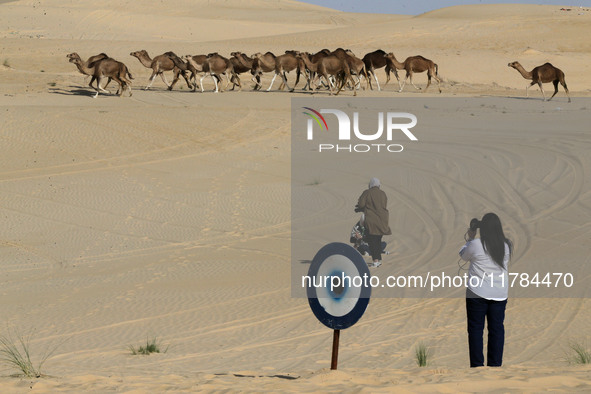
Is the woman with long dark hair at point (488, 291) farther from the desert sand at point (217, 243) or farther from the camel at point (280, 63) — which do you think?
the camel at point (280, 63)

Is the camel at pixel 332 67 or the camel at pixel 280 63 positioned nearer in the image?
the camel at pixel 332 67

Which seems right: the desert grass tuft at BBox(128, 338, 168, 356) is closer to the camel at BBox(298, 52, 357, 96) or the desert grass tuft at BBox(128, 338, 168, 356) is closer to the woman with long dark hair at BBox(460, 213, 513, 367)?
the woman with long dark hair at BBox(460, 213, 513, 367)

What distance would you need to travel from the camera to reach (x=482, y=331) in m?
7.64

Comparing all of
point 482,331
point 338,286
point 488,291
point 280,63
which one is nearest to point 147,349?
point 338,286

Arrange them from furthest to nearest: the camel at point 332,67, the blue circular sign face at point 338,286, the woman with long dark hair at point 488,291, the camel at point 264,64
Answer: the camel at point 264,64 → the camel at point 332,67 → the woman with long dark hair at point 488,291 → the blue circular sign face at point 338,286

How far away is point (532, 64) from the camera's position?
4972cm

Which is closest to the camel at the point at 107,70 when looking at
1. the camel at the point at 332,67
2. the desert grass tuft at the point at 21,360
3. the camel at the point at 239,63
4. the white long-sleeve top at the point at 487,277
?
the camel at the point at 239,63

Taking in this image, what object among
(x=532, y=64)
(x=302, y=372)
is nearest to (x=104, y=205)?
(x=302, y=372)

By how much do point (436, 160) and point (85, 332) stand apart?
13.6 meters

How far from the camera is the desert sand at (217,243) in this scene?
8148mm

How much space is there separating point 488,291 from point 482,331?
341mm

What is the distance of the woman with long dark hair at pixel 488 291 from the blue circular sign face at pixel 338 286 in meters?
1.48

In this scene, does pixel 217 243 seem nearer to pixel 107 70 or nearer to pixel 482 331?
pixel 482 331

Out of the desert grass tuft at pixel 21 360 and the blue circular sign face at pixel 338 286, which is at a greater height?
the blue circular sign face at pixel 338 286
